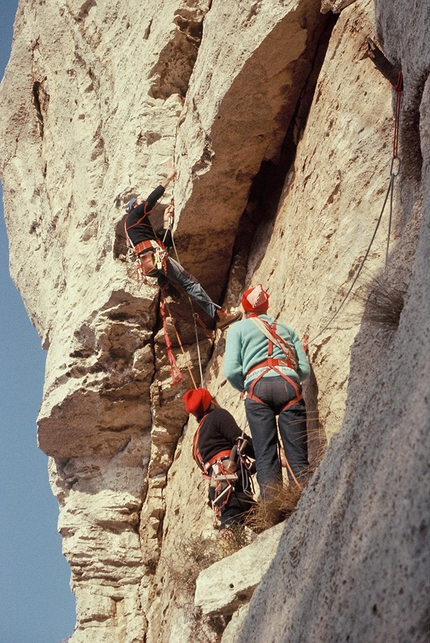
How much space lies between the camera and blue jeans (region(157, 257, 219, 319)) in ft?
25.8

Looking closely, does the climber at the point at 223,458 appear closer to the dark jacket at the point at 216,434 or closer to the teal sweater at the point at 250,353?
the dark jacket at the point at 216,434

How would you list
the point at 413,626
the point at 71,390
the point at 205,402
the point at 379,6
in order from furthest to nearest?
1. the point at 71,390
2. the point at 205,402
3. the point at 379,6
4. the point at 413,626

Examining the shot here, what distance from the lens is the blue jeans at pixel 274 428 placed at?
16.9 ft

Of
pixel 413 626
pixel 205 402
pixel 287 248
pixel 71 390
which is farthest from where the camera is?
pixel 71 390

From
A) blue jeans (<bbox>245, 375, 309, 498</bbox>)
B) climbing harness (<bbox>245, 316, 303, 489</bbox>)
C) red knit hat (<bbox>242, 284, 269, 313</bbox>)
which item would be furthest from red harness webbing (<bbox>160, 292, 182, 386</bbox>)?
blue jeans (<bbox>245, 375, 309, 498</bbox>)

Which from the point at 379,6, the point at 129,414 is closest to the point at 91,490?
the point at 129,414

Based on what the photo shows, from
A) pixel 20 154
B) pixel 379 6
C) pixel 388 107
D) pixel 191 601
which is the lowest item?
pixel 191 601

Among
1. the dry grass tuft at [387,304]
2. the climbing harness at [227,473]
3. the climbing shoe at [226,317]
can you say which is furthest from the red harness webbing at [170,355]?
the dry grass tuft at [387,304]

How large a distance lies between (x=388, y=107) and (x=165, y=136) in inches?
136

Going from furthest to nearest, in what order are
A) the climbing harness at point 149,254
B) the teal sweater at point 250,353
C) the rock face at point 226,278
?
the climbing harness at point 149,254 < the teal sweater at point 250,353 < the rock face at point 226,278

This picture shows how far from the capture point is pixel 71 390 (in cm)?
855

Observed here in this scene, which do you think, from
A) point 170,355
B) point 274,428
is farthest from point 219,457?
point 170,355

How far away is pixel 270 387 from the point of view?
5.39 m

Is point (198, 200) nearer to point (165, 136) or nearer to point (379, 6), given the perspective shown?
point (165, 136)
